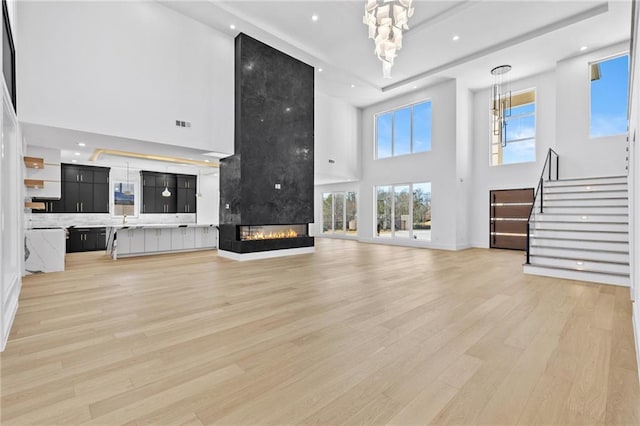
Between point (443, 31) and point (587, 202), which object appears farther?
point (443, 31)

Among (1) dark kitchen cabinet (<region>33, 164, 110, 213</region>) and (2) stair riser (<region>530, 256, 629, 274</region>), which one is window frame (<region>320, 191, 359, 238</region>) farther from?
(1) dark kitchen cabinet (<region>33, 164, 110, 213</region>)

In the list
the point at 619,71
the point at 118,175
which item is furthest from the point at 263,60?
the point at 619,71

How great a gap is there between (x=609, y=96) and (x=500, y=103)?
2524 millimetres

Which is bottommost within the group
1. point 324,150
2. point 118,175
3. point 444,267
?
point 444,267

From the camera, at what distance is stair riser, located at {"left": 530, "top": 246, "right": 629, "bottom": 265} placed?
16.4ft

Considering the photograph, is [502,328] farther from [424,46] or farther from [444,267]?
[424,46]

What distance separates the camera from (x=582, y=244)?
5.54 m

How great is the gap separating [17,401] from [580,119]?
11313 millimetres

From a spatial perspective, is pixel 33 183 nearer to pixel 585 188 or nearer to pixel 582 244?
pixel 582 244

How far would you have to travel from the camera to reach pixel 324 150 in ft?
35.8

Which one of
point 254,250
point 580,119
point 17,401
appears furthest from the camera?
point 580,119

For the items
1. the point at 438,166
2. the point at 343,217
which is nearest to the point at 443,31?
the point at 438,166

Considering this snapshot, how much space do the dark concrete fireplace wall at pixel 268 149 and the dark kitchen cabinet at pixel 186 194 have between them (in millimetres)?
5222

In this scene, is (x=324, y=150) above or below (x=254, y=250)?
above
